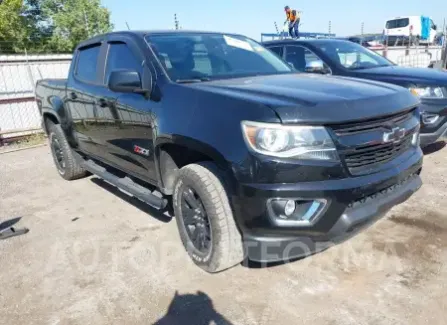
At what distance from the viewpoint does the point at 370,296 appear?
267 centimetres

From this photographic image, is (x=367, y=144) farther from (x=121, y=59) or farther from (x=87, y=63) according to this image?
(x=87, y=63)

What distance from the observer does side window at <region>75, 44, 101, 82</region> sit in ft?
14.3

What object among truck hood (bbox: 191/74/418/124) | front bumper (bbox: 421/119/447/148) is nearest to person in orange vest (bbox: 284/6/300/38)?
front bumper (bbox: 421/119/447/148)

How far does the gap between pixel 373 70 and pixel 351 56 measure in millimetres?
618

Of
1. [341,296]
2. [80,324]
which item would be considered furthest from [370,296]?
[80,324]

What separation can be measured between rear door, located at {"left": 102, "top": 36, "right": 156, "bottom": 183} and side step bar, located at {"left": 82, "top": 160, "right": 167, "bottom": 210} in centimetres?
12

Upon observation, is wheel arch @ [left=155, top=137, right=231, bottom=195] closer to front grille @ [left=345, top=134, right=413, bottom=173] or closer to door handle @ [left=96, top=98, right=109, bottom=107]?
front grille @ [left=345, top=134, right=413, bottom=173]

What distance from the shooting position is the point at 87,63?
4.61m

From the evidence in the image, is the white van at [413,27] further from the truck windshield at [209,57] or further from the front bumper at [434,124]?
the truck windshield at [209,57]

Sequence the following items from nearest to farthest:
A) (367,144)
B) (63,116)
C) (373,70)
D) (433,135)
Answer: (367,144) < (63,116) < (433,135) < (373,70)

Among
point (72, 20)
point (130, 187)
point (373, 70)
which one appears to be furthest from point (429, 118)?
point (72, 20)

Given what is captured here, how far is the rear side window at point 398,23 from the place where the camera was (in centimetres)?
2838

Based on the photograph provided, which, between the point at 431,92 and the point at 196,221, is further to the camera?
the point at 431,92

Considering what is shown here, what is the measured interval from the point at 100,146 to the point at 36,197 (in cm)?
140
